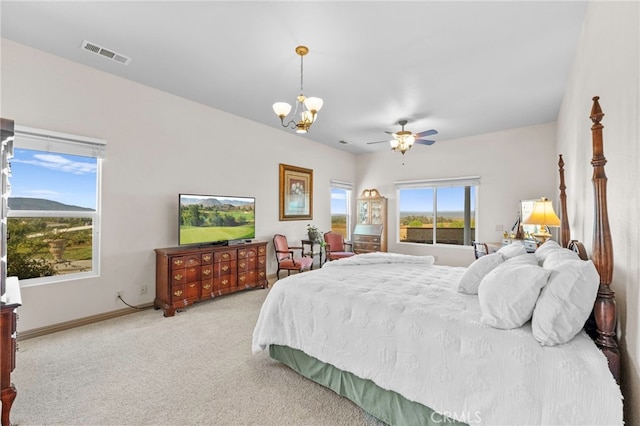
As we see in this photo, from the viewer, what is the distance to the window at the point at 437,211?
6.12m

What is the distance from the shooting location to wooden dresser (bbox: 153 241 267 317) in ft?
12.2

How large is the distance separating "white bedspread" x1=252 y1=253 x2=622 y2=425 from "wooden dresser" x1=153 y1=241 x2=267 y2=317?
6.10ft

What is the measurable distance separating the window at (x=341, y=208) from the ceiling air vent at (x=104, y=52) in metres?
4.65

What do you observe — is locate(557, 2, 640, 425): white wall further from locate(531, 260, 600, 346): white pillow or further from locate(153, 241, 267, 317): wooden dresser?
locate(153, 241, 267, 317): wooden dresser

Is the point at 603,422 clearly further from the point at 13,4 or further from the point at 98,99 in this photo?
the point at 98,99

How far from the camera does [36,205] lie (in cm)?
309

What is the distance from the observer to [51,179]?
320 cm

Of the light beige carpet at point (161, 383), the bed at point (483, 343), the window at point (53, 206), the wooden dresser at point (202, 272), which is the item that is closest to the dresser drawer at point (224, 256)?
the wooden dresser at point (202, 272)

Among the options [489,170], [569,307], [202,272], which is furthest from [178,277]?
[489,170]

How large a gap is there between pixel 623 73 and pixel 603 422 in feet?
5.46

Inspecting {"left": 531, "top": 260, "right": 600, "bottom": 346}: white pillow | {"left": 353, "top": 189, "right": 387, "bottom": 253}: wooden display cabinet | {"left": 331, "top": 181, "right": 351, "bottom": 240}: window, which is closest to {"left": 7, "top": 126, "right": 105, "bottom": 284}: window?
{"left": 531, "top": 260, "right": 600, "bottom": 346}: white pillow

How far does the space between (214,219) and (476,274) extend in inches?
143

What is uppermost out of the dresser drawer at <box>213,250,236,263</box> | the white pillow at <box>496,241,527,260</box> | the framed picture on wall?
the framed picture on wall

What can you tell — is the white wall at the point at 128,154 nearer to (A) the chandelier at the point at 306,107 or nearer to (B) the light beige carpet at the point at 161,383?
(B) the light beige carpet at the point at 161,383
